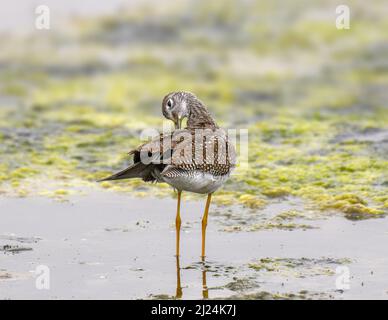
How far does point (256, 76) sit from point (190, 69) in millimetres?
1491

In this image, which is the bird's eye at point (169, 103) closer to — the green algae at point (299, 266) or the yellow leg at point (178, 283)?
the yellow leg at point (178, 283)

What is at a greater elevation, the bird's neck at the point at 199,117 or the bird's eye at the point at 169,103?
the bird's eye at the point at 169,103

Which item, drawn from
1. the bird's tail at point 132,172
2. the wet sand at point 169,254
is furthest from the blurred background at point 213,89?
the bird's tail at point 132,172

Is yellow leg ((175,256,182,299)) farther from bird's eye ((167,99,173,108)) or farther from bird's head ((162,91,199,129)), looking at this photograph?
bird's eye ((167,99,173,108))

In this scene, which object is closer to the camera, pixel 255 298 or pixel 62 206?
pixel 255 298

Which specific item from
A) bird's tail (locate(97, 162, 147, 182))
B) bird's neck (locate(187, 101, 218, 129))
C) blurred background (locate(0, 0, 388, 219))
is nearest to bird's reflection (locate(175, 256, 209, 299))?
bird's tail (locate(97, 162, 147, 182))

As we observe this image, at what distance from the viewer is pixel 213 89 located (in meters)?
18.0

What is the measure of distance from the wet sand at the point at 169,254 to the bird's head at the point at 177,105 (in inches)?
50.2

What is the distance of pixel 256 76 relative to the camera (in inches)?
740

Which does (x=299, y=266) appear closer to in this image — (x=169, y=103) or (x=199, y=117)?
(x=199, y=117)

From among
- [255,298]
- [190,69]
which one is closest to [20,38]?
[190,69]

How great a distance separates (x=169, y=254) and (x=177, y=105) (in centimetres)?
196

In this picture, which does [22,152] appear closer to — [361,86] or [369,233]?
[369,233]

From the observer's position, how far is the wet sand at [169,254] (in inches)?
304
